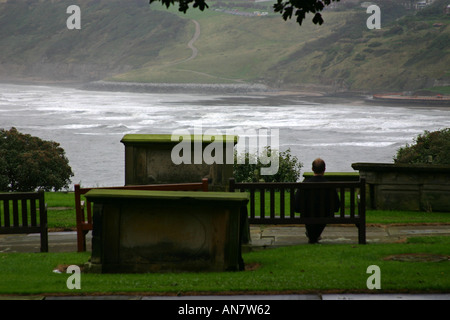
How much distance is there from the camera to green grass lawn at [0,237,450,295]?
671cm

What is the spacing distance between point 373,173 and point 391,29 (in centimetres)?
17445

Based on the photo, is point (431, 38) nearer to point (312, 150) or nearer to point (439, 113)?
point (439, 113)

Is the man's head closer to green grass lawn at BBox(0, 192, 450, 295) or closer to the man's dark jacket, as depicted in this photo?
the man's dark jacket

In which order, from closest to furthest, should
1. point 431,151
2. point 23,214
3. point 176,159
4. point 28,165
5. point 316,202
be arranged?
point 23,214
point 316,202
point 176,159
point 431,151
point 28,165

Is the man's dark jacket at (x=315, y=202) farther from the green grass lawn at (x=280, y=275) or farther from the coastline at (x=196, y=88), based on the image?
the coastline at (x=196, y=88)

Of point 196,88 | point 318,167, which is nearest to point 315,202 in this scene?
point 318,167

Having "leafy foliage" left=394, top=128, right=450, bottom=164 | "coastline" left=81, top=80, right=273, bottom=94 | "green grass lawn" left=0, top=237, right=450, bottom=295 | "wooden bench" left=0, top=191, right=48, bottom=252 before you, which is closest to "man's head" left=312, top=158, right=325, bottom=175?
"green grass lawn" left=0, top=237, right=450, bottom=295

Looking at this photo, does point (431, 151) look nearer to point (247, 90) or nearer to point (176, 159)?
point (176, 159)

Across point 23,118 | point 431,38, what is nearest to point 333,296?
point 23,118

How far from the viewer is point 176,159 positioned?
11727 millimetres

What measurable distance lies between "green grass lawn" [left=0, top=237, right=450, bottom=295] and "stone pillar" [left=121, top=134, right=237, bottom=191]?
2541 millimetres

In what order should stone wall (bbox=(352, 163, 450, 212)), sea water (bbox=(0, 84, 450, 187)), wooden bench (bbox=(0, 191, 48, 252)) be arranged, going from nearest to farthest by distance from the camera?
1. wooden bench (bbox=(0, 191, 48, 252))
2. stone wall (bbox=(352, 163, 450, 212))
3. sea water (bbox=(0, 84, 450, 187))

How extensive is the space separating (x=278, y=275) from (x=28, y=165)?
1928cm

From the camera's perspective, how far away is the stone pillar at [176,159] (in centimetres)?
1159
